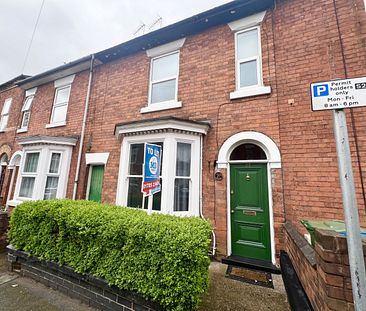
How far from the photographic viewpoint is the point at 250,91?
488 centimetres

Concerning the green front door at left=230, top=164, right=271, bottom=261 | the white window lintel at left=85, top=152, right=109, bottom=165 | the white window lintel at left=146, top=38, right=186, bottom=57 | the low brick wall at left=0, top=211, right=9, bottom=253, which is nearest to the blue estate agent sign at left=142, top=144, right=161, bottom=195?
the green front door at left=230, top=164, right=271, bottom=261

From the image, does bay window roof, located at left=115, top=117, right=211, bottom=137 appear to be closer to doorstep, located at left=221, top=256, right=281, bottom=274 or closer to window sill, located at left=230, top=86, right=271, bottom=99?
window sill, located at left=230, top=86, right=271, bottom=99

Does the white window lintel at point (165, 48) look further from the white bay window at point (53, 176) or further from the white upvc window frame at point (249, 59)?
the white bay window at point (53, 176)

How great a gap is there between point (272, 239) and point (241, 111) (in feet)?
10.4

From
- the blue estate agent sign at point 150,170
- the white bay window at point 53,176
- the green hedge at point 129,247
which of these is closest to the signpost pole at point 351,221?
the green hedge at point 129,247

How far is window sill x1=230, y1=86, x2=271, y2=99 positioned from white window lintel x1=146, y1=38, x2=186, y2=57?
270 cm

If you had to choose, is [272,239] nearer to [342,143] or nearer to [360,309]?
[360,309]

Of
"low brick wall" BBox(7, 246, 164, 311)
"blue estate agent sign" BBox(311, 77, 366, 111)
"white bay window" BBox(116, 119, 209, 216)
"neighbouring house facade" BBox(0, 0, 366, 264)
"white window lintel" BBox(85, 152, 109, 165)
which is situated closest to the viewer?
"blue estate agent sign" BBox(311, 77, 366, 111)

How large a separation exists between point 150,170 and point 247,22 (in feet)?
16.5

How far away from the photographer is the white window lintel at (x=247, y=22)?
511cm

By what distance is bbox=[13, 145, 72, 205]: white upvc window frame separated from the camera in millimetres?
7070

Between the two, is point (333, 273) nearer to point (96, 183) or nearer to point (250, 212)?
point (250, 212)

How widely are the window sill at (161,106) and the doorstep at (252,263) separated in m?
4.34

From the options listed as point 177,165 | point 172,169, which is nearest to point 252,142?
point 177,165
